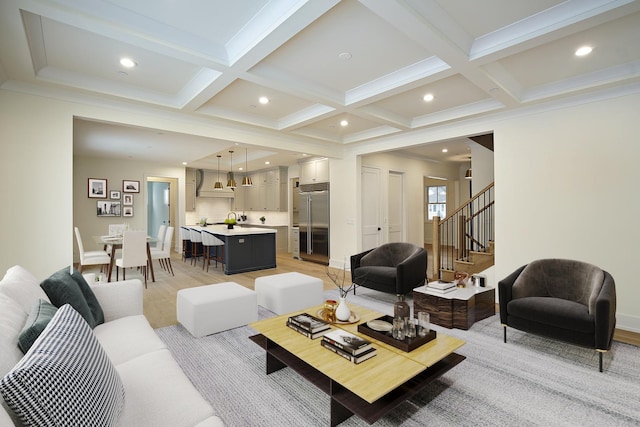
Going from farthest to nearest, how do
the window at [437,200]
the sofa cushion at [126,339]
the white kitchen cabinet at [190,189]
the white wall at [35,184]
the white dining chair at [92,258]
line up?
the window at [437,200] < the white kitchen cabinet at [190,189] < the white dining chair at [92,258] < the white wall at [35,184] < the sofa cushion at [126,339]

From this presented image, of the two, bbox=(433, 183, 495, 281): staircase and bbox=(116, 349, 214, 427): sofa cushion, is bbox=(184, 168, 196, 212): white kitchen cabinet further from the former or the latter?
bbox=(116, 349, 214, 427): sofa cushion

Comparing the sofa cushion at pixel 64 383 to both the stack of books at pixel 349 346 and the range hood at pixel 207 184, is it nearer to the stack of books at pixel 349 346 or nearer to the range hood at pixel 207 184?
the stack of books at pixel 349 346

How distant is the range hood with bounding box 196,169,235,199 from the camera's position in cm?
974

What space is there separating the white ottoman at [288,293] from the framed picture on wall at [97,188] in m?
5.96

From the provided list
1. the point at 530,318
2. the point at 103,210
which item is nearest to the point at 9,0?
the point at 530,318

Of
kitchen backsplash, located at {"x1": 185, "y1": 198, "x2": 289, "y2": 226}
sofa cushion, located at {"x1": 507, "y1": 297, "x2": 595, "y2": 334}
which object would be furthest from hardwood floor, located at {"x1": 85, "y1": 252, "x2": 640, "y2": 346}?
kitchen backsplash, located at {"x1": 185, "y1": 198, "x2": 289, "y2": 226}

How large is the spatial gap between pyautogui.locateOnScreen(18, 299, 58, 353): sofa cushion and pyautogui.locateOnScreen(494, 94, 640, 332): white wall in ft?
15.9

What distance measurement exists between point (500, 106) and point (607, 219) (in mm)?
1827

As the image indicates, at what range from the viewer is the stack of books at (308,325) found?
7.57ft

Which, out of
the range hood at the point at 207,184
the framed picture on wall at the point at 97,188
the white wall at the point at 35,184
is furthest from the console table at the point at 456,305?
the range hood at the point at 207,184

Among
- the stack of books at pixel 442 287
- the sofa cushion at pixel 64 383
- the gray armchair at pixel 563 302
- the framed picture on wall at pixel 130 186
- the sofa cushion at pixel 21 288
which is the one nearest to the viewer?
the sofa cushion at pixel 64 383

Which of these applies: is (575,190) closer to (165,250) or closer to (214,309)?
(214,309)

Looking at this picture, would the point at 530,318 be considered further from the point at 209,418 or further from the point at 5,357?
the point at 5,357

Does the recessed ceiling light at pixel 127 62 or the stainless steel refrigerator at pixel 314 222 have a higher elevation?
the recessed ceiling light at pixel 127 62
